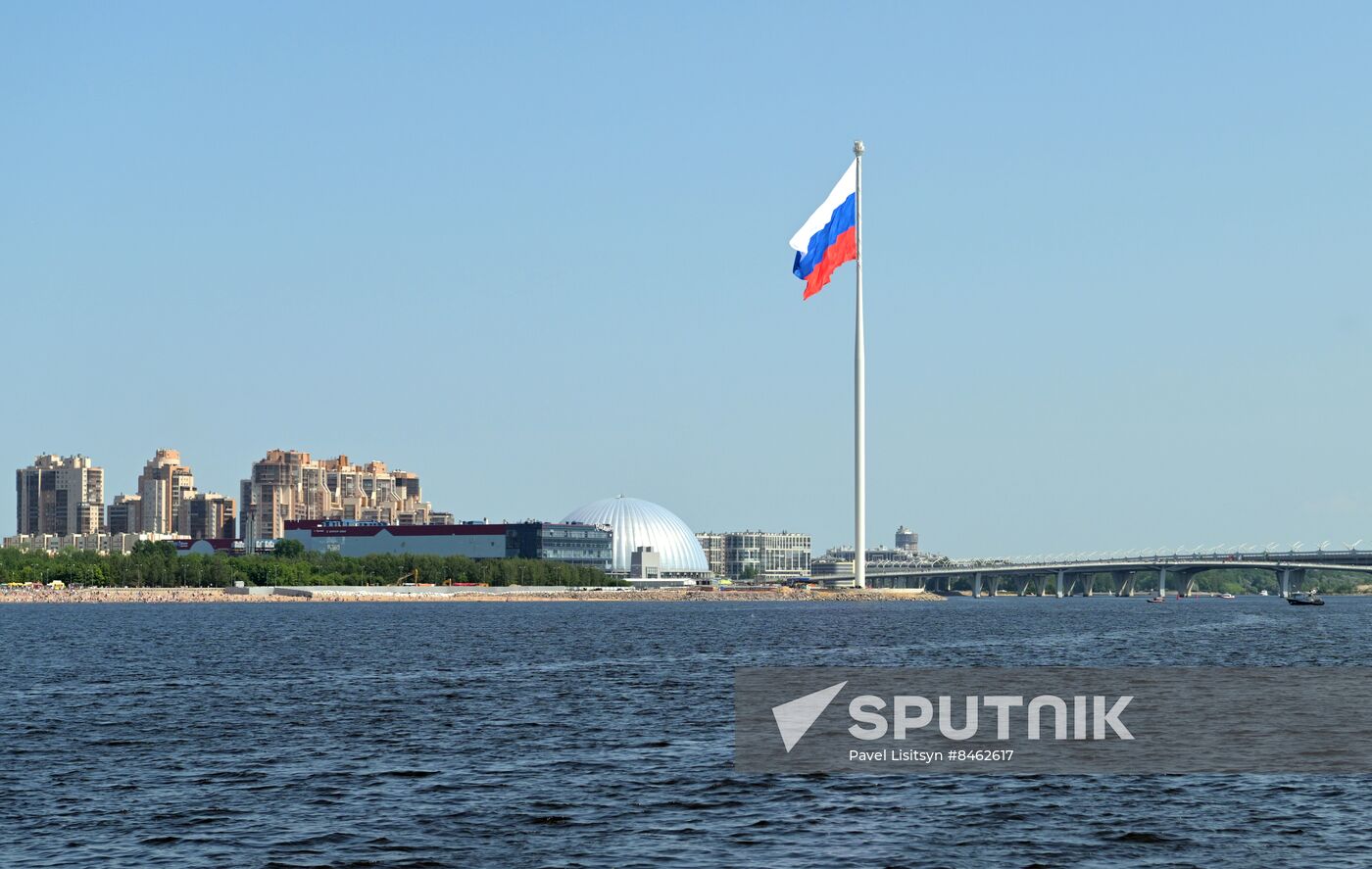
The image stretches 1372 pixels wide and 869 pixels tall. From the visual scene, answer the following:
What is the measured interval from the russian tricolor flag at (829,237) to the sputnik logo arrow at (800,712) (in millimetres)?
106799

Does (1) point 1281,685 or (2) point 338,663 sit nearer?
(1) point 1281,685

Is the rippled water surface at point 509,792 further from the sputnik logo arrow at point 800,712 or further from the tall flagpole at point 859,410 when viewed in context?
the tall flagpole at point 859,410

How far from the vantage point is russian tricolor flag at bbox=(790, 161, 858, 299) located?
548 ft

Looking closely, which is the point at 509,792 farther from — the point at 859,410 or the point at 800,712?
the point at 859,410

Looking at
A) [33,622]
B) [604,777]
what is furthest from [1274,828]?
[33,622]

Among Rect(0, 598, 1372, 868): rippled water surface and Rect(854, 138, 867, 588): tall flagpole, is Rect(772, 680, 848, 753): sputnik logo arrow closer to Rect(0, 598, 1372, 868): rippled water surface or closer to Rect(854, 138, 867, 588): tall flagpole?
Rect(0, 598, 1372, 868): rippled water surface

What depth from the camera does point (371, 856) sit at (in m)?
27.3

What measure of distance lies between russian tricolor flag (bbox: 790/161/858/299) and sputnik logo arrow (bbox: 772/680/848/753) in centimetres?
10680

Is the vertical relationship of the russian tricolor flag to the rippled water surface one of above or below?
above

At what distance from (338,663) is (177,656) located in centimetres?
1162

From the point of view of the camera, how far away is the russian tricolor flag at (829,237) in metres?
167

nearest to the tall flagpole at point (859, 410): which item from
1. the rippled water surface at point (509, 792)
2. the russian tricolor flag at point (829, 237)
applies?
the russian tricolor flag at point (829, 237)

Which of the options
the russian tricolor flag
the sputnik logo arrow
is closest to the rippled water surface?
the sputnik logo arrow

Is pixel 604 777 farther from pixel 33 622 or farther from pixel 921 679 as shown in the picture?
pixel 33 622
